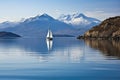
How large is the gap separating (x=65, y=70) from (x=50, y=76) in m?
5.23

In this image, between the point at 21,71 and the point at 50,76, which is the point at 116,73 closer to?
the point at 50,76

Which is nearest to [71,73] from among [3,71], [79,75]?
[79,75]

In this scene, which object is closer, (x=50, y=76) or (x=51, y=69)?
(x=50, y=76)

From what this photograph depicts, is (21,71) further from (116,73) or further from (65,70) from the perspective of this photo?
(116,73)

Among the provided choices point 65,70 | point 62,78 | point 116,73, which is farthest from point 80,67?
point 62,78

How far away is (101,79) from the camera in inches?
1470

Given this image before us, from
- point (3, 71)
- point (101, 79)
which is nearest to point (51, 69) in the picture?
point (3, 71)

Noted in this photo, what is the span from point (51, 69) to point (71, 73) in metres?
4.54

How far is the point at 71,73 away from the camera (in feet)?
137

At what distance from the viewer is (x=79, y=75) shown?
133ft

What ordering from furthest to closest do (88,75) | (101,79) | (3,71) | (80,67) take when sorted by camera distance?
(80,67) → (3,71) → (88,75) → (101,79)

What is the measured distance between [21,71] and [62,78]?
689cm

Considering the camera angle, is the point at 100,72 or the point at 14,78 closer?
the point at 14,78

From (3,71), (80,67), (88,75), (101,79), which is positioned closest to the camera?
(101,79)
